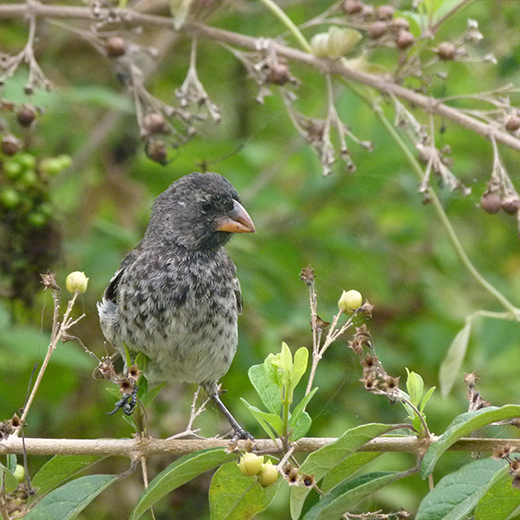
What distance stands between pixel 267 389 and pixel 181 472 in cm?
36

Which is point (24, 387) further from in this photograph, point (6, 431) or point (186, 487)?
point (6, 431)

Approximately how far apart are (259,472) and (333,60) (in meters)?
1.94

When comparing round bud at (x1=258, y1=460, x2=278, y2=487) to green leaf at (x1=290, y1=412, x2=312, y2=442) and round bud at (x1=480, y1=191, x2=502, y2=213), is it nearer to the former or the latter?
green leaf at (x1=290, y1=412, x2=312, y2=442)

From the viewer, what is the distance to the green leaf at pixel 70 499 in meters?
2.27

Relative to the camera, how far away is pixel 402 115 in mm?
3129

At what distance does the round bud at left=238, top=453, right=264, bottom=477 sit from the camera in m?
2.03

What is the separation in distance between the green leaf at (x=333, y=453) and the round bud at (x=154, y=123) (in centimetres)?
175

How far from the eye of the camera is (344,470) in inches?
89.4

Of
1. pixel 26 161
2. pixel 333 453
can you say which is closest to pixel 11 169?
pixel 26 161

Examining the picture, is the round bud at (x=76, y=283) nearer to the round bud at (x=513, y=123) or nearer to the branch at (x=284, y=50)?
the branch at (x=284, y=50)

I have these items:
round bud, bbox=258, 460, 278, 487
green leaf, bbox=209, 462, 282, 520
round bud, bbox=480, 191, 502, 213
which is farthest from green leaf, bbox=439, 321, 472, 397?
round bud, bbox=258, 460, 278, 487

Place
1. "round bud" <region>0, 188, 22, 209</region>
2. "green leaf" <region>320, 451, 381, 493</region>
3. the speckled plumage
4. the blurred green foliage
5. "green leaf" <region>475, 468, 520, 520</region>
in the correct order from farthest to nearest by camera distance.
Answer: the blurred green foliage
"round bud" <region>0, 188, 22, 209</region>
the speckled plumage
"green leaf" <region>320, 451, 381, 493</region>
"green leaf" <region>475, 468, 520, 520</region>

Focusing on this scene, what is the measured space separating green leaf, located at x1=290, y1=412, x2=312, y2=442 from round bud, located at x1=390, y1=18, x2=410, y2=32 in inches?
65.9

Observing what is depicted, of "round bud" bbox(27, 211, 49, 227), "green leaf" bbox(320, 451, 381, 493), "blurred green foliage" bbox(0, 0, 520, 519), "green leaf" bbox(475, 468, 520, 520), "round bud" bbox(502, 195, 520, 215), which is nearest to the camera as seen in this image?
"green leaf" bbox(475, 468, 520, 520)
